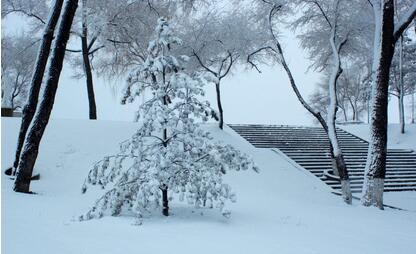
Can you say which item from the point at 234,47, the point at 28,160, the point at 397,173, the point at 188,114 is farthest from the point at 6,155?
the point at 397,173

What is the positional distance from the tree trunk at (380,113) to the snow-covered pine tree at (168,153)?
15.4ft

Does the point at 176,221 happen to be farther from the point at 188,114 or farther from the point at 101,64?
the point at 101,64

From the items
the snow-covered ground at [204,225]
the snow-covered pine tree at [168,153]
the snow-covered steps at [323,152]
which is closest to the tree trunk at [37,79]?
the snow-covered ground at [204,225]

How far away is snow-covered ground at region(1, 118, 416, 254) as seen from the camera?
488 centimetres

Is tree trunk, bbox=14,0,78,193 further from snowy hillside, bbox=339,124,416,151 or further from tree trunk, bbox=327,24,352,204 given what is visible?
snowy hillside, bbox=339,124,416,151

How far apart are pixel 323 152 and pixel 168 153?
13.1m

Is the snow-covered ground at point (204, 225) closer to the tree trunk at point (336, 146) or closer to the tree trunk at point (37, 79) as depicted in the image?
the tree trunk at point (336, 146)

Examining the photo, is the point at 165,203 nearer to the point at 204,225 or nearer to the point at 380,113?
the point at 204,225

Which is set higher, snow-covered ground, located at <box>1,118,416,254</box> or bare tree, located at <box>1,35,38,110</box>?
bare tree, located at <box>1,35,38,110</box>

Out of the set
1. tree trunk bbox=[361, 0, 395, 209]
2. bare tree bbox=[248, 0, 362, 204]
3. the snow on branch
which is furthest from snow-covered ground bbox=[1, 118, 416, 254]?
the snow on branch

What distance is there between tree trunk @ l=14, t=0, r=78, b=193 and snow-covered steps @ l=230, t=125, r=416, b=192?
954cm

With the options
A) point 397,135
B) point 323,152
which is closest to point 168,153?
point 323,152

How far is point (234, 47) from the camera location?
18.8 metres

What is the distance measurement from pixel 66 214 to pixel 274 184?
7.50 meters
